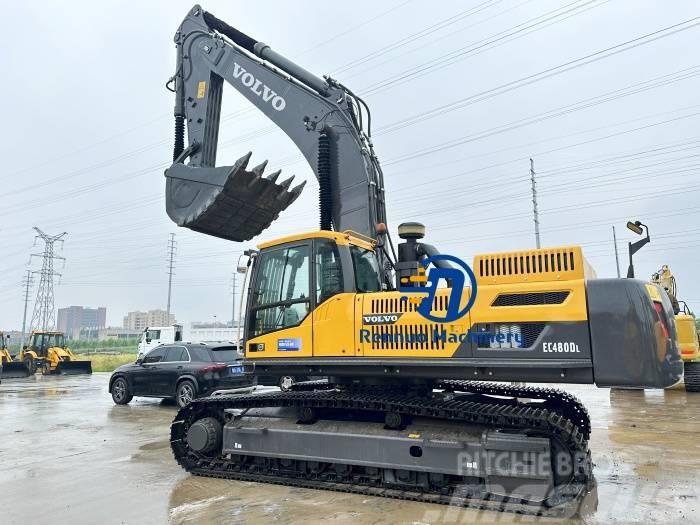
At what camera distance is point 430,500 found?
5059 mm

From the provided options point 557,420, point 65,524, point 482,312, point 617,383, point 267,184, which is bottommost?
point 65,524

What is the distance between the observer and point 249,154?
715 centimetres

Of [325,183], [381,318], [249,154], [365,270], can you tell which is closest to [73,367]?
[249,154]

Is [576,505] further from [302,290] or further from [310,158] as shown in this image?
[310,158]

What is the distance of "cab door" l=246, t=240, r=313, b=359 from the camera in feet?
19.4

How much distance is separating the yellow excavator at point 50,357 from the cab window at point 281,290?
2255 centimetres

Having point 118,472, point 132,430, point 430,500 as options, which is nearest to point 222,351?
point 132,430

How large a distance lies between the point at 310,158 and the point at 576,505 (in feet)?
16.8

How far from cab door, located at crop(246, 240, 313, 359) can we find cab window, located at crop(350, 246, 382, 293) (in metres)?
0.54

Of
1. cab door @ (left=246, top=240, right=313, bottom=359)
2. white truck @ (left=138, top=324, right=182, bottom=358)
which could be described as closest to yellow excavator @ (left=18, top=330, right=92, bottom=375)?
white truck @ (left=138, top=324, right=182, bottom=358)

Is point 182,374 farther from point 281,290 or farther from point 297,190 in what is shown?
point 281,290

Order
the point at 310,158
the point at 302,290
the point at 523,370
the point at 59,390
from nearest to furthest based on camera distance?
the point at 523,370, the point at 302,290, the point at 310,158, the point at 59,390

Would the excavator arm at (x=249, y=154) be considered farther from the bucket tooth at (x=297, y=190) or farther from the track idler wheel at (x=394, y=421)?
the track idler wheel at (x=394, y=421)

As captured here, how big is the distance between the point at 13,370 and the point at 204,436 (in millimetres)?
21909
